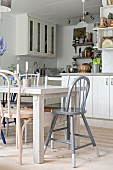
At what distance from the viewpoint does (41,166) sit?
8.30ft

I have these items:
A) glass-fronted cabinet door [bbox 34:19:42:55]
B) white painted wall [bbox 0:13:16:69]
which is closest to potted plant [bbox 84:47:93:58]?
glass-fronted cabinet door [bbox 34:19:42:55]

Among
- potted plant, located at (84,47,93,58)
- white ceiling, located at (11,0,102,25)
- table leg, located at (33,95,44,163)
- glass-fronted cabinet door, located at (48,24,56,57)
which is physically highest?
white ceiling, located at (11,0,102,25)

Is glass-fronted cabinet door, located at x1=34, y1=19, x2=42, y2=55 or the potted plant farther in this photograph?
the potted plant

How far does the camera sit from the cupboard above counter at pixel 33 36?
680 centimetres

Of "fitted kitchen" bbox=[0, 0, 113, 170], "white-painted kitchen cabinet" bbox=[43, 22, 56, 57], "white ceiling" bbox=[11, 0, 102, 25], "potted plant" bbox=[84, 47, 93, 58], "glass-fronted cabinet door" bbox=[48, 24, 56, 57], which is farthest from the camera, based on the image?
"glass-fronted cabinet door" bbox=[48, 24, 56, 57]

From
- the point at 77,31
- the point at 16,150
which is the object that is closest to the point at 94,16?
the point at 77,31

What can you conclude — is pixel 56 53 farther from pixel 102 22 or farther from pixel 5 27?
pixel 102 22

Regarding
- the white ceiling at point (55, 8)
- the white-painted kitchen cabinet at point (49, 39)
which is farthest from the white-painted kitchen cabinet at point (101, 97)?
the white-painted kitchen cabinet at point (49, 39)

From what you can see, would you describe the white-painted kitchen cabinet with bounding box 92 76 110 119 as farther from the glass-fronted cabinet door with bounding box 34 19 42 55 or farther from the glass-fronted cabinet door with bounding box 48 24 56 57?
the glass-fronted cabinet door with bounding box 48 24 56 57

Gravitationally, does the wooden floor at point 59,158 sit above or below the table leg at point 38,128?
below

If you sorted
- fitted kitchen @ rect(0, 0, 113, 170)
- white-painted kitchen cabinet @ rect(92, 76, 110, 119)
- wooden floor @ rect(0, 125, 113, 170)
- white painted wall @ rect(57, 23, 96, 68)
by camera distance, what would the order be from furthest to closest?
white painted wall @ rect(57, 23, 96, 68) < white-painted kitchen cabinet @ rect(92, 76, 110, 119) < fitted kitchen @ rect(0, 0, 113, 170) < wooden floor @ rect(0, 125, 113, 170)

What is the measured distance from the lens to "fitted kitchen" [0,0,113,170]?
2656 mm

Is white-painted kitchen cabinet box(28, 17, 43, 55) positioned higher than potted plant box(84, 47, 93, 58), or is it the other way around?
white-painted kitchen cabinet box(28, 17, 43, 55)

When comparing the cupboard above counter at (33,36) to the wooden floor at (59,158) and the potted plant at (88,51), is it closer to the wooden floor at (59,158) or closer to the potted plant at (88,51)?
the potted plant at (88,51)
